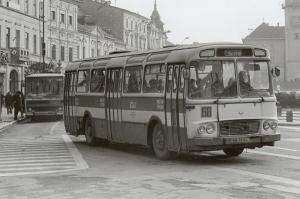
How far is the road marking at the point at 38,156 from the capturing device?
538 inches

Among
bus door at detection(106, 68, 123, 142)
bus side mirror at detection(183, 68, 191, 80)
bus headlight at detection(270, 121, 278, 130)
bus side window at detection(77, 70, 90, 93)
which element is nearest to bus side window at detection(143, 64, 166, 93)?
bus side mirror at detection(183, 68, 191, 80)

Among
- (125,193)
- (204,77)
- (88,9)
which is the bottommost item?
(125,193)

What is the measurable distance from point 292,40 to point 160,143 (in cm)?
11168

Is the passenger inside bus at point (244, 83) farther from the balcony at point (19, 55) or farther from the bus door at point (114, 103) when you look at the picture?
the balcony at point (19, 55)

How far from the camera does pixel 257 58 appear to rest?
14617 mm

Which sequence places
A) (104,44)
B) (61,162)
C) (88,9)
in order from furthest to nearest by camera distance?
(88,9)
(104,44)
(61,162)

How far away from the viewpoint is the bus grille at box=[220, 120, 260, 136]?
13.9 m

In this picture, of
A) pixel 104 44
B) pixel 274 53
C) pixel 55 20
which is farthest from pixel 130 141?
pixel 274 53

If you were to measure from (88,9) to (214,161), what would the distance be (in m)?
86.3

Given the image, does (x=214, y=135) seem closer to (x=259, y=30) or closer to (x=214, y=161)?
(x=214, y=161)

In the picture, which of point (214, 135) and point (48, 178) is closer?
point (48, 178)

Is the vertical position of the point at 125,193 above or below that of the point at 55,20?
below

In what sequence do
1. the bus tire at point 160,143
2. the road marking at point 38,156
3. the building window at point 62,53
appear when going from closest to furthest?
the road marking at point 38,156 < the bus tire at point 160,143 < the building window at point 62,53

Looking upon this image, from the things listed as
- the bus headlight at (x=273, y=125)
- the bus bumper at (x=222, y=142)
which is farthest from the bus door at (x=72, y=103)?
the bus headlight at (x=273, y=125)
